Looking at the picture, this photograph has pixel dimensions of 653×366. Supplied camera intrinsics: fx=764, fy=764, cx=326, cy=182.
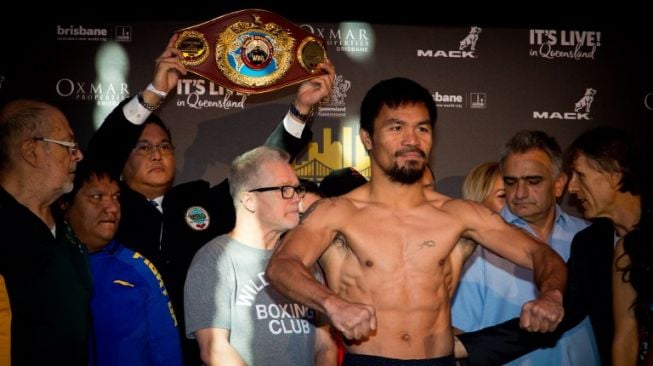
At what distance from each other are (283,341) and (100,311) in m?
0.79

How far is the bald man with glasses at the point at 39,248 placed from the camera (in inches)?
103

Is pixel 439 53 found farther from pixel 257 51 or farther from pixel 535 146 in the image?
pixel 535 146

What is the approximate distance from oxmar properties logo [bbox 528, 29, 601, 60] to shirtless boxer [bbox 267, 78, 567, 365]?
2.39 m

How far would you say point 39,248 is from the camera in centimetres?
270

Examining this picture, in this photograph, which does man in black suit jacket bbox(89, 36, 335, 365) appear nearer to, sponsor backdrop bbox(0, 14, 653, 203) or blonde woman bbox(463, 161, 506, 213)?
sponsor backdrop bbox(0, 14, 653, 203)

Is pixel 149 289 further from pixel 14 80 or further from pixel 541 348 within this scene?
pixel 14 80

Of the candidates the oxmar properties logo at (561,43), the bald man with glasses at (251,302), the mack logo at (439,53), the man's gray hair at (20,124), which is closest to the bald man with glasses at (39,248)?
the man's gray hair at (20,124)

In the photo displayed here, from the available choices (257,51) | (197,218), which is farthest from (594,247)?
(257,51)

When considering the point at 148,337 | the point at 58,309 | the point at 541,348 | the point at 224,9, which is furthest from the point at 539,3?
the point at 58,309

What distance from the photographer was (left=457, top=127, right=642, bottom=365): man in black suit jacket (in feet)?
10.3

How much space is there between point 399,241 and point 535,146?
1.24 m

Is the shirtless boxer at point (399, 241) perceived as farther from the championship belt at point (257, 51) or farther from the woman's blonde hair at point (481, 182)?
the championship belt at point (257, 51)

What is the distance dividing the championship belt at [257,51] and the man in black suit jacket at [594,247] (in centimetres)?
170

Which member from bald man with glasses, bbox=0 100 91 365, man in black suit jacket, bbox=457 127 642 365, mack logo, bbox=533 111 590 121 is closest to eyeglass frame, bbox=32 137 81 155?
bald man with glasses, bbox=0 100 91 365
